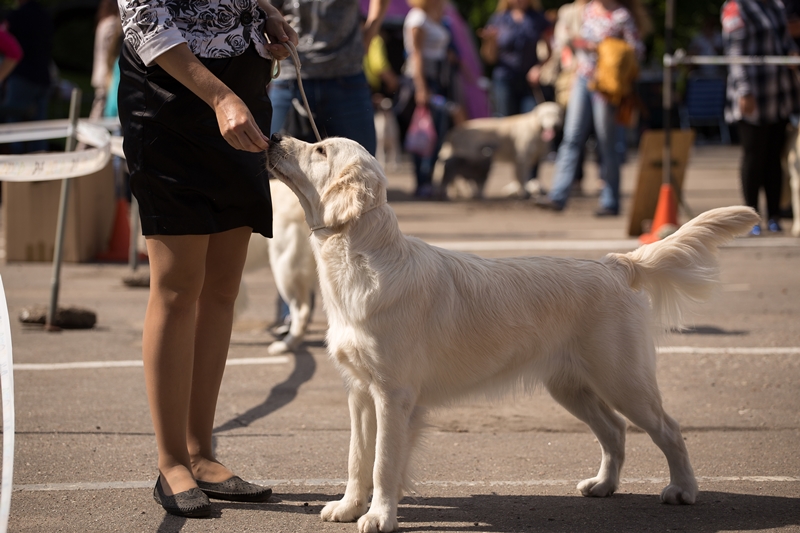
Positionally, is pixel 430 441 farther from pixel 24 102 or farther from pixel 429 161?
pixel 24 102

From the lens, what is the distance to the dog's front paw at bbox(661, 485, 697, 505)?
347 centimetres

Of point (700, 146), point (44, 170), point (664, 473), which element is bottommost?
point (700, 146)

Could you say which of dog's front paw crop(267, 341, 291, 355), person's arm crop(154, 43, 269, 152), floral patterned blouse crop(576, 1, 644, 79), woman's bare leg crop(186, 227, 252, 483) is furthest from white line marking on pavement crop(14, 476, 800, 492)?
floral patterned blouse crop(576, 1, 644, 79)

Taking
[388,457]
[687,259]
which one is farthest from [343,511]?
[687,259]

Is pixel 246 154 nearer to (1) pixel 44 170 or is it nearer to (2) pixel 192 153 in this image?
(2) pixel 192 153

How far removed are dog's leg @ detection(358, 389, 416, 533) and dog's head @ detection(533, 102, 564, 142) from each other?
10.2 m

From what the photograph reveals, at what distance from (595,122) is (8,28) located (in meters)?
7.77

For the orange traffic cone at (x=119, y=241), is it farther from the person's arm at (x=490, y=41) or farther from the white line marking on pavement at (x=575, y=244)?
the person's arm at (x=490, y=41)

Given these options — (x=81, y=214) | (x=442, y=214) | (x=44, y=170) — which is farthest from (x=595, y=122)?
(x=44, y=170)

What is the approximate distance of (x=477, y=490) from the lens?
12.0ft

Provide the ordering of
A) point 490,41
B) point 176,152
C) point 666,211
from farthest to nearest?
point 490,41 → point 666,211 → point 176,152

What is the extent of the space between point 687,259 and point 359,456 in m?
1.49

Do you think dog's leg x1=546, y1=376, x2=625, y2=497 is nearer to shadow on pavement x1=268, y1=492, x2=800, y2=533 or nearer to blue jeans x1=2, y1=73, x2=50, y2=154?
shadow on pavement x1=268, y1=492, x2=800, y2=533

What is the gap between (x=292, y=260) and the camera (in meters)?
5.70
